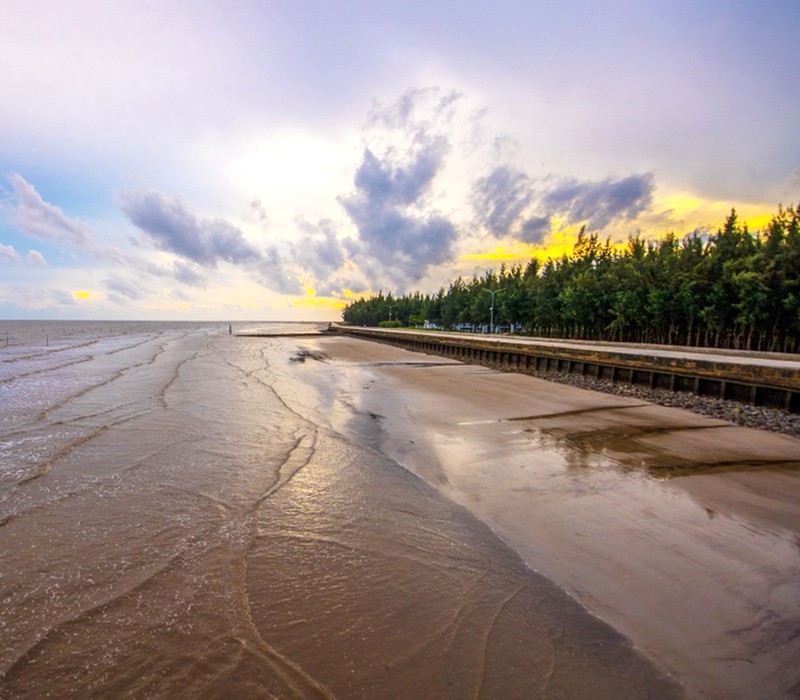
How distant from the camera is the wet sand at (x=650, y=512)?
3.09 meters

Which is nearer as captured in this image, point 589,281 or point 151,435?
point 151,435

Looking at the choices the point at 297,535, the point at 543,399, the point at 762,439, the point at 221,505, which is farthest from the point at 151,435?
the point at 762,439

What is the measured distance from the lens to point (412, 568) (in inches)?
157

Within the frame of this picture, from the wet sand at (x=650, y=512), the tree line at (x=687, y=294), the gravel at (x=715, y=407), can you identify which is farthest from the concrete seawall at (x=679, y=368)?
the tree line at (x=687, y=294)

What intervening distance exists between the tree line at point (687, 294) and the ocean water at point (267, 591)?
31.1 metres

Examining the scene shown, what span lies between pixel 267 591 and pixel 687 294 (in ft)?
122

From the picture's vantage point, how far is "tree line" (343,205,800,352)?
1040 inches

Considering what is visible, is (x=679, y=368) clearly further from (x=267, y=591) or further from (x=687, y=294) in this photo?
(x=687, y=294)

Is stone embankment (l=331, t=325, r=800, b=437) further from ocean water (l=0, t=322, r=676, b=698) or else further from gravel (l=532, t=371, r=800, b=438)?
ocean water (l=0, t=322, r=676, b=698)

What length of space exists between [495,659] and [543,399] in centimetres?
1223

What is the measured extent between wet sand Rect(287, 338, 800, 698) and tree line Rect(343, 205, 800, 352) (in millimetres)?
22062

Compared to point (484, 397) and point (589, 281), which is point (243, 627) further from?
point (589, 281)

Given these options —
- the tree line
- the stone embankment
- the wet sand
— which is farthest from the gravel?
the tree line

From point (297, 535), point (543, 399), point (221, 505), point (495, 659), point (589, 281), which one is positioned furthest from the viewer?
point (589, 281)
